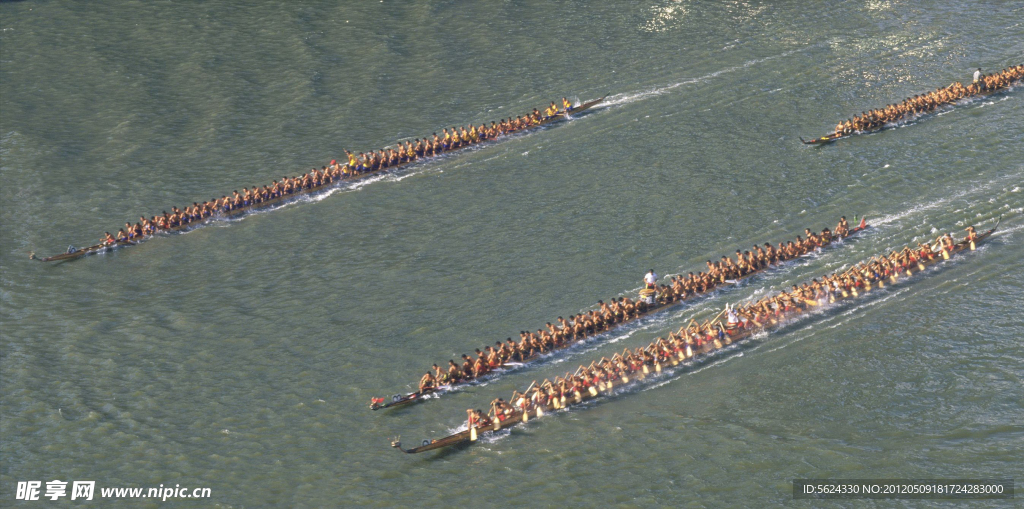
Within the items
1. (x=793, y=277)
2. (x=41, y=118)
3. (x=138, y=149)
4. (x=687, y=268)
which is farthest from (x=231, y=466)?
(x=41, y=118)

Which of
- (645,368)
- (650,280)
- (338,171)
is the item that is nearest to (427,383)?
(645,368)

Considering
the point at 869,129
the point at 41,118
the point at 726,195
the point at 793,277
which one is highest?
the point at 41,118

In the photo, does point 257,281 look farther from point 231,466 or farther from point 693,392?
point 693,392

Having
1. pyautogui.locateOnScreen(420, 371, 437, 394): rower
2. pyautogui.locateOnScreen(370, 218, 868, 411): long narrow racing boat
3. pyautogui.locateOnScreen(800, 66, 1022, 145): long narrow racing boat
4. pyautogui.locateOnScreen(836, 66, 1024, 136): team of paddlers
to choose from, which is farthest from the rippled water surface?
pyautogui.locateOnScreen(836, 66, 1024, 136): team of paddlers

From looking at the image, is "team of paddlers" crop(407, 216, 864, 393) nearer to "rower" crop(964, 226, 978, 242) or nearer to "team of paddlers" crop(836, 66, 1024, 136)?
"rower" crop(964, 226, 978, 242)

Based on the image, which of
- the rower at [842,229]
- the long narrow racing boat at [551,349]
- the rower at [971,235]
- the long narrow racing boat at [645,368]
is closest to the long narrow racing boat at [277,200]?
the rower at [842,229]

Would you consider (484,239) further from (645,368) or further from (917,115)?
(917,115)
